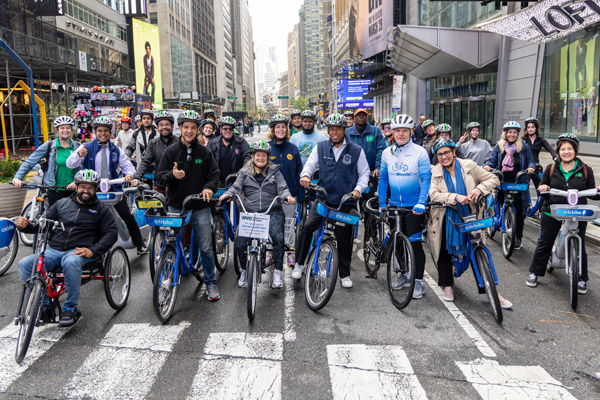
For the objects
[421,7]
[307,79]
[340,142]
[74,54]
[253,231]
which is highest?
[307,79]

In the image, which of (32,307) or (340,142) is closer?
(32,307)

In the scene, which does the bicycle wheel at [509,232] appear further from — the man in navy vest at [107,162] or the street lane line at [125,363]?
the man in navy vest at [107,162]

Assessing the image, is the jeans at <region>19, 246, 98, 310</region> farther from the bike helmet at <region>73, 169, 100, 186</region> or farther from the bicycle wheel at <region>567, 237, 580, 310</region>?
the bicycle wheel at <region>567, 237, 580, 310</region>

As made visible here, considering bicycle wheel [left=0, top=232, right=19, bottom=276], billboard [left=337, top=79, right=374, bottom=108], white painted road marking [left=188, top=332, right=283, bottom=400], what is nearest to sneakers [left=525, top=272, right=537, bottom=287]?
white painted road marking [left=188, top=332, right=283, bottom=400]

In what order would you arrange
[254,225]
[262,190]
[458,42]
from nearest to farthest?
[254,225]
[262,190]
[458,42]

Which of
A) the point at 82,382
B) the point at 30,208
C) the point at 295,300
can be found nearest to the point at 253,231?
the point at 295,300

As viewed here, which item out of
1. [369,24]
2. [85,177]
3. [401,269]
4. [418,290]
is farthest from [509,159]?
[369,24]

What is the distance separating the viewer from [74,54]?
3266cm

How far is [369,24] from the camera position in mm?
50031

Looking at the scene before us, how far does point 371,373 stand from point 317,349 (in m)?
0.64

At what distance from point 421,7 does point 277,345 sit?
35.2 metres

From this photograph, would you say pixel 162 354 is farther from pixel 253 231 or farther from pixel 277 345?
pixel 253 231

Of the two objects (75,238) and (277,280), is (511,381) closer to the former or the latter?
(277,280)

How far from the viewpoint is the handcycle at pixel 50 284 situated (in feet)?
14.4
